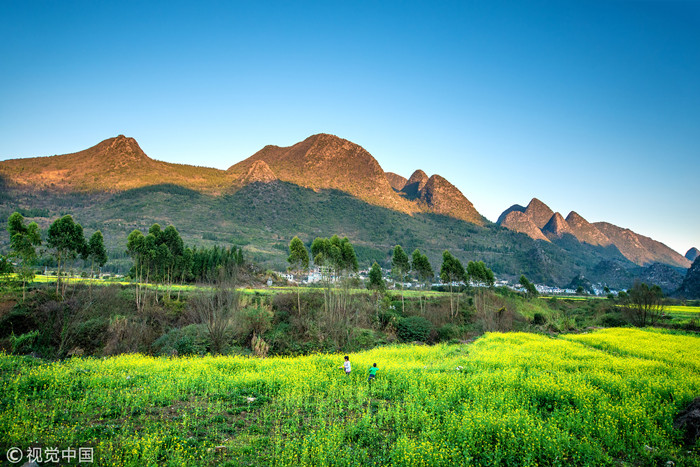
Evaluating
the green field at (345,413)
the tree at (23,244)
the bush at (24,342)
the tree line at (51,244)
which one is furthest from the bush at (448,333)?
the tree at (23,244)

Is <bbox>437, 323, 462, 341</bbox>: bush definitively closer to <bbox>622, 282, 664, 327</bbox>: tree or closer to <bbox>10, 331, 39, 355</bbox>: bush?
<bbox>622, 282, 664, 327</bbox>: tree

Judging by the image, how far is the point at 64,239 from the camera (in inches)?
1460

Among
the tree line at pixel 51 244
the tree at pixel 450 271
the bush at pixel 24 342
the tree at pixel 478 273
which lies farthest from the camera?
the tree at pixel 478 273

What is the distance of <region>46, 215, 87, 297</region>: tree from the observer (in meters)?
36.7

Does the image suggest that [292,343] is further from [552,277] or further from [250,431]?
[552,277]

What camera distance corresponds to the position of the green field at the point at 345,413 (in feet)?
25.3

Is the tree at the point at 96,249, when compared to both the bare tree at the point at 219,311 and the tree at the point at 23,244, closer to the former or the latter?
the tree at the point at 23,244

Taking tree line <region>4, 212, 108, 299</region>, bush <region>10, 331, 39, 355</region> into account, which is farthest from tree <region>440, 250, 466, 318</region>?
tree line <region>4, 212, 108, 299</region>

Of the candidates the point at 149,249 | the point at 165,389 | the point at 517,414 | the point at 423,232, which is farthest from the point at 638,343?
the point at 423,232

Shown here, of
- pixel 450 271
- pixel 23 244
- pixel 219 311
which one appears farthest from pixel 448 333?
pixel 23 244

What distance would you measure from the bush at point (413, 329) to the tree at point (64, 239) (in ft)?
125

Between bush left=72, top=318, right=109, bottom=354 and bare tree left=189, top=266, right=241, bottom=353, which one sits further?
bush left=72, top=318, right=109, bottom=354

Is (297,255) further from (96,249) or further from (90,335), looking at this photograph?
(96,249)

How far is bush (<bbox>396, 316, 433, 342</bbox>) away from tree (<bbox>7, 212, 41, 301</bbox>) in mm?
39936
